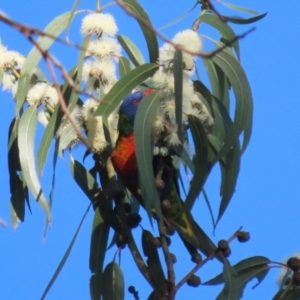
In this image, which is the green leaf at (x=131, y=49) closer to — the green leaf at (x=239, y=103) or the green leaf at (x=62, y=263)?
the green leaf at (x=239, y=103)

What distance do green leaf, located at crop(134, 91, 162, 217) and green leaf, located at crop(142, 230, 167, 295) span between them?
24cm

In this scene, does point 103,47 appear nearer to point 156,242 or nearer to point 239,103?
point 239,103

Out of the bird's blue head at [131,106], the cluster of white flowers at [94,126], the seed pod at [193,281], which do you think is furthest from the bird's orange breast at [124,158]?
the seed pod at [193,281]

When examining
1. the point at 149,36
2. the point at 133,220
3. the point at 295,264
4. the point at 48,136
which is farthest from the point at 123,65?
the point at 295,264

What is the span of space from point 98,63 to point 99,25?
92 millimetres

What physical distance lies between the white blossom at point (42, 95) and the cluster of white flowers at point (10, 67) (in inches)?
2.0

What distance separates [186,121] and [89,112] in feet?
0.89

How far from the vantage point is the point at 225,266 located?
1.44 metres

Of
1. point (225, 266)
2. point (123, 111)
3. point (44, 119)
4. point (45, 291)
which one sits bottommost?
point (225, 266)

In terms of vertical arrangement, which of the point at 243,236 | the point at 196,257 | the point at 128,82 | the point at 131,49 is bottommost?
the point at 243,236

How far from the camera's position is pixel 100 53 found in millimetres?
1508

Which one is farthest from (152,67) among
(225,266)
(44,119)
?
(225,266)

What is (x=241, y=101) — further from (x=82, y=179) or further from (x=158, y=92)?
(x=82, y=179)

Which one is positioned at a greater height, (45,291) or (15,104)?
(15,104)
